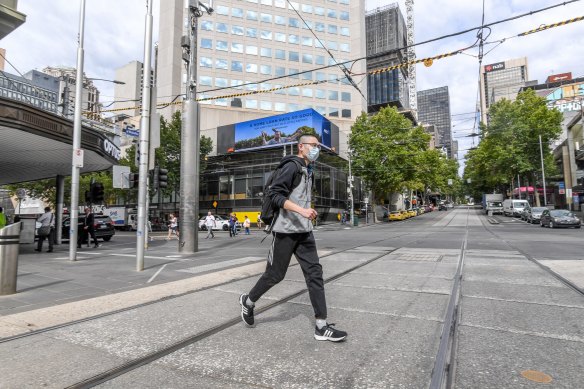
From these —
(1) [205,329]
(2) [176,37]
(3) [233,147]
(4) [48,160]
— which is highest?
(2) [176,37]

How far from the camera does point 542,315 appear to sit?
396 centimetres

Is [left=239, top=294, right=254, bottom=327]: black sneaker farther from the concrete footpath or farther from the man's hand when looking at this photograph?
the man's hand

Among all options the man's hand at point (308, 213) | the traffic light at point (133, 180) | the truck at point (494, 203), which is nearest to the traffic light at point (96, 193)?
the traffic light at point (133, 180)

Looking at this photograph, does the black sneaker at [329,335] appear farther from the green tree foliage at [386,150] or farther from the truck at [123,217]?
the truck at [123,217]

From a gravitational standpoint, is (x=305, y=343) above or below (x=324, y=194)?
below

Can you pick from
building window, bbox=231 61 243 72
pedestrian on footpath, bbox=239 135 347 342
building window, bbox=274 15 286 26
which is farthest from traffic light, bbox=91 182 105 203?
building window, bbox=274 15 286 26

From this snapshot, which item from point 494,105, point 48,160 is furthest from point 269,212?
point 494,105

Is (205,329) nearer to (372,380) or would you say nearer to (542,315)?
(372,380)

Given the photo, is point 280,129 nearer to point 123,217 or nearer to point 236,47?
point 236,47

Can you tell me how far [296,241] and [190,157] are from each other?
9839 mm

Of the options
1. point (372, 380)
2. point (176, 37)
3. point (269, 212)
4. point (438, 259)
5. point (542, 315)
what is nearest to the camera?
point (372, 380)

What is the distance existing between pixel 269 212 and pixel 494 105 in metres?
46.8

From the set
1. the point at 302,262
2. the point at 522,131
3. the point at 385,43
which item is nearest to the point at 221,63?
the point at 522,131

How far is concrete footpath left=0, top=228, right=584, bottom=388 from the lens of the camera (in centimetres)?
249
